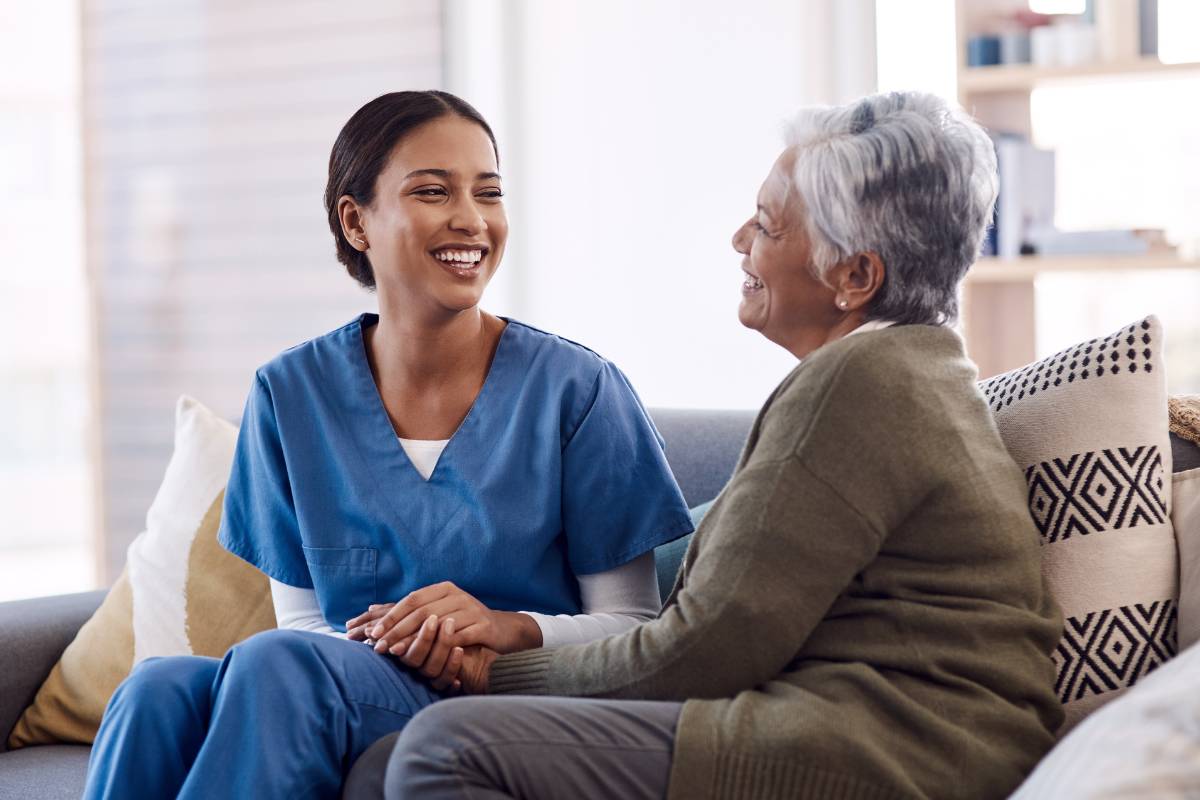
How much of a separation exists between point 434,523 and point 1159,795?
3.02ft

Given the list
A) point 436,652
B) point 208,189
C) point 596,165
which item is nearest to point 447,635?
point 436,652

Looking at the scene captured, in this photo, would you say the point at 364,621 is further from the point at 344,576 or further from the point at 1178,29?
the point at 1178,29

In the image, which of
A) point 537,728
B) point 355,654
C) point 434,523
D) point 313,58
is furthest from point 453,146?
point 313,58

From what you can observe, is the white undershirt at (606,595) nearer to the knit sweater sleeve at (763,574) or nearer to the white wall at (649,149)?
the knit sweater sleeve at (763,574)

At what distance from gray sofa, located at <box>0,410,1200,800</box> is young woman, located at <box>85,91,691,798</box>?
0.23m

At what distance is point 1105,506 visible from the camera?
4.81ft

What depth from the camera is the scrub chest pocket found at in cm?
168

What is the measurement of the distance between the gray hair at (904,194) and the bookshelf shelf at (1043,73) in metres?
1.70

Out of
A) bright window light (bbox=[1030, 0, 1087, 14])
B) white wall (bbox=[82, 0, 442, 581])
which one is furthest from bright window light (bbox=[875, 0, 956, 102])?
white wall (bbox=[82, 0, 442, 581])

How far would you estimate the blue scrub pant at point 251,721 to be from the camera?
1.36m

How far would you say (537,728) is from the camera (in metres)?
1.25

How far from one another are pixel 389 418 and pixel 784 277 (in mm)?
557

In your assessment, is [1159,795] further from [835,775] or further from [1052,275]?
[1052,275]

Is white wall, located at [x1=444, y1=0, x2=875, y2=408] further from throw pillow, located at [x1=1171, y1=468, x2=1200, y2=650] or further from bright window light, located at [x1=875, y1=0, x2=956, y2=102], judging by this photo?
throw pillow, located at [x1=1171, y1=468, x2=1200, y2=650]
